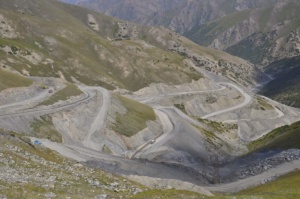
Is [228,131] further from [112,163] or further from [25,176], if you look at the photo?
[25,176]

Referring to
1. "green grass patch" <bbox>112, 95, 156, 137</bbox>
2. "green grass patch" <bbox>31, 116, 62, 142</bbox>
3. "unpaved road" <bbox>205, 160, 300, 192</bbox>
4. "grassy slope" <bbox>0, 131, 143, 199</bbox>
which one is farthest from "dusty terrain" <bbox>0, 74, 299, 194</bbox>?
"grassy slope" <bbox>0, 131, 143, 199</bbox>

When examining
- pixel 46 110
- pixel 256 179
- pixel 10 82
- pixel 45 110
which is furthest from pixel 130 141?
pixel 256 179

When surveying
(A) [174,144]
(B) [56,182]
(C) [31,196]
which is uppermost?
(A) [174,144]

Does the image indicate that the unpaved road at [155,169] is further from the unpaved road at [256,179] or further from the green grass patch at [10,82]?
the green grass patch at [10,82]

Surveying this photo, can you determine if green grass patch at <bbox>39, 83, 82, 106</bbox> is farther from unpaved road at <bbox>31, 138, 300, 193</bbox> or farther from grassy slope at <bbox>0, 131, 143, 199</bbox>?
grassy slope at <bbox>0, 131, 143, 199</bbox>

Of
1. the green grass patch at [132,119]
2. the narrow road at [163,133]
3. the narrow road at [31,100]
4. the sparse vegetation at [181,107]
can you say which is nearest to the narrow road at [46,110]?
the narrow road at [31,100]

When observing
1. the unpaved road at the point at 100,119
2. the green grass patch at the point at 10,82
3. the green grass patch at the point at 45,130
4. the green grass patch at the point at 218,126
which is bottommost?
the green grass patch at the point at 45,130

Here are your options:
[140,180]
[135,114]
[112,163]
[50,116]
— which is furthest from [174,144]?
[140,180]
